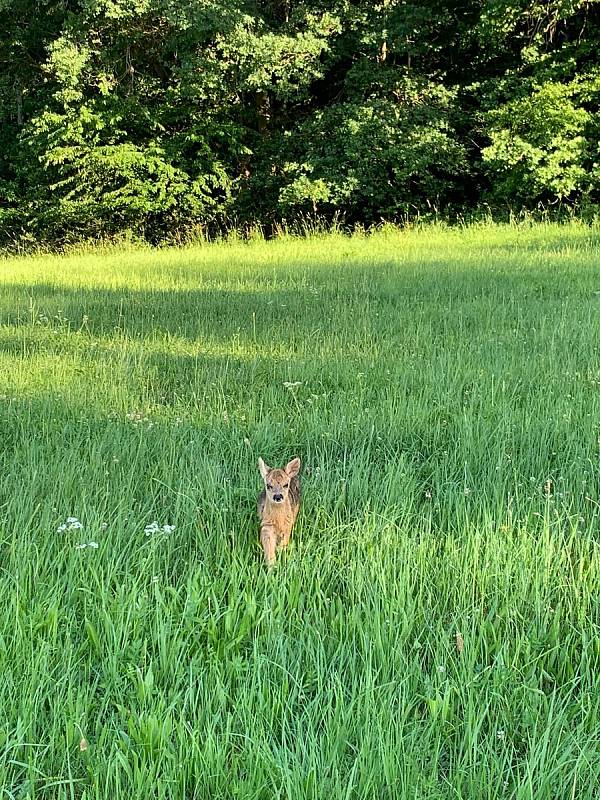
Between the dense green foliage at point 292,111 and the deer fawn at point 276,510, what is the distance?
572 inches

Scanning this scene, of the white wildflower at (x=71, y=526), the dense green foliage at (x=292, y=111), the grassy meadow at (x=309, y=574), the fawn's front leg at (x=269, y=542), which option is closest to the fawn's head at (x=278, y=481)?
the fawn's front leg at (x=269, y=542)

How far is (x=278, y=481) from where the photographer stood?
2.71 m

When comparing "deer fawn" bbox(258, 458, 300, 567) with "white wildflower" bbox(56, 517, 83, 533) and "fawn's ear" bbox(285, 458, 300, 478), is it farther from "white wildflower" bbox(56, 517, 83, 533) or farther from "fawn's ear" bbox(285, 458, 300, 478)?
"white wildflower" bbox(56, 517, 83, 533)

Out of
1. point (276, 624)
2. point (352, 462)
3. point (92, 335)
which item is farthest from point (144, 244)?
point (276, 624)

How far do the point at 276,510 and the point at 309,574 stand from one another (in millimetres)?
262

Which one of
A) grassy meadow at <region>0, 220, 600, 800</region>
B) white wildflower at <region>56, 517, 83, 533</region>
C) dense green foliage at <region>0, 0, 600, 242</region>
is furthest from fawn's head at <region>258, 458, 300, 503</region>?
dense green foliage at <region>0, 0, 600, 242</region>

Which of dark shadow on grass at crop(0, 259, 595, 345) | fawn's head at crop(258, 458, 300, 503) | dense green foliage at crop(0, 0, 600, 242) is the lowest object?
fawn's head at crop(258, 458, 300, 503)

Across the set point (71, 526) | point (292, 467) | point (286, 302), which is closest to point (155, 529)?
point (71, 526)

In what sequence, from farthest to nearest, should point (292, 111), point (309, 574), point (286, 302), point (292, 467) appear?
point (292, 111)
point (286, 302)
point (292, 467)
point (309, 574)

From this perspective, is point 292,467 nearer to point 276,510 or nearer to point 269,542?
point 276,510

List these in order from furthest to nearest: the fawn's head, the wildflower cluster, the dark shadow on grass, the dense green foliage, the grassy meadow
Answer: the dense green foliage → the dark shadow on grass → the wildflower cluster → the fawn's head → the grassy meadow

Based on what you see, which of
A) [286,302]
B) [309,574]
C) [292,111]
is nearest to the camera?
[309,574]

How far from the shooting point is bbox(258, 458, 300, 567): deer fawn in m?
2.68

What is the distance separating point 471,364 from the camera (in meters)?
5.22
